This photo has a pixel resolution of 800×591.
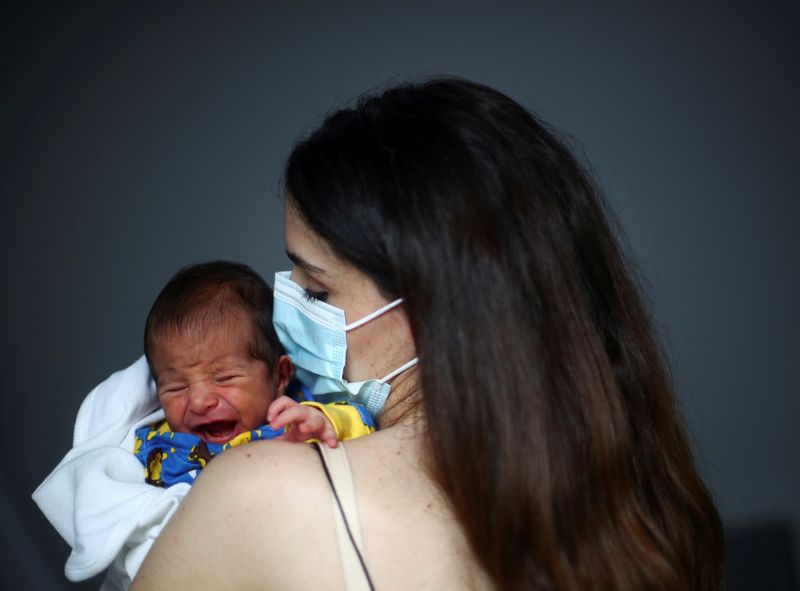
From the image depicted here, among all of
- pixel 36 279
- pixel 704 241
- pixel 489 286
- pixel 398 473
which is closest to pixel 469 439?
pixel 398 473

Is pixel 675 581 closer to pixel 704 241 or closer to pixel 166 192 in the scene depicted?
pixel 704 241

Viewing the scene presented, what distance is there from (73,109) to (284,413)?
5.87ft

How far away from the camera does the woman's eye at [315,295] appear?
1.60 metres

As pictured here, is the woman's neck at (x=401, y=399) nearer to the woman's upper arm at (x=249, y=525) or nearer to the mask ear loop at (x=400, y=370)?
the mask ear loop at (x=400, y=370)

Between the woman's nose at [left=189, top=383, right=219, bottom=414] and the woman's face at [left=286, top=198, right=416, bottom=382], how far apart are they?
37 centimetres

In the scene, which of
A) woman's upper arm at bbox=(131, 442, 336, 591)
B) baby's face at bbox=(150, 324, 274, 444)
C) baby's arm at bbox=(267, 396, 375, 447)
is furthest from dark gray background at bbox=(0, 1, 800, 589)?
woman's upper arm at bbox=(131, 442, 336, 591)

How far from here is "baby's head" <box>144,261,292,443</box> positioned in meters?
1.87

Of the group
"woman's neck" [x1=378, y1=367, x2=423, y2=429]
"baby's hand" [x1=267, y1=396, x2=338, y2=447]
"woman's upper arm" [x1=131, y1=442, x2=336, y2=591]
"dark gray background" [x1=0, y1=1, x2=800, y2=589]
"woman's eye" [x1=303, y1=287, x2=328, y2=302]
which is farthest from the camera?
"dark gray background" [x1=0, y1=1, x2=800, y2=589]

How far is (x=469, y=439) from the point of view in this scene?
1266 millimetres

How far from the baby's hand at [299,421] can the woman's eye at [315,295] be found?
234 millimetres

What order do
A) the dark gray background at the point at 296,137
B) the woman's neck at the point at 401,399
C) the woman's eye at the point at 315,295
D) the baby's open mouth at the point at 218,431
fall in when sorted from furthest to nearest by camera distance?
the dark gray background at the point at 296,137
the baby's open mouth at the point at 218,431
the woman's eye at the point at 315,295
the woman's neck at the point at 401,399

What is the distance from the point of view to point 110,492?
5.55 feet

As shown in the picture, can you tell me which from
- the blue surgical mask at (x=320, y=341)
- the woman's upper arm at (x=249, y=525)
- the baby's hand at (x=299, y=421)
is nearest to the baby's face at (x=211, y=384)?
the blue surgical mask at (x=320, y=341)

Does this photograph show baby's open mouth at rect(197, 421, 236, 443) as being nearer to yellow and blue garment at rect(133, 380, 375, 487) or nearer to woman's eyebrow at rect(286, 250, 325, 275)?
yellow and blue garment at rect(133, 380, 375, 487)
